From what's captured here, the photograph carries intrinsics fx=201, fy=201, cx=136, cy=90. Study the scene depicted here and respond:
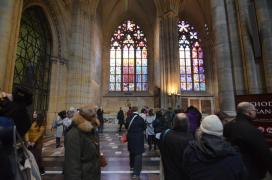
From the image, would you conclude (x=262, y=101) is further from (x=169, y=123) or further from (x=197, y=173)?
(x=197, y=173)

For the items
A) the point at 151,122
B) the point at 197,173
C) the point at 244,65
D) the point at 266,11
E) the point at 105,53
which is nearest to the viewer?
the point at 197,173

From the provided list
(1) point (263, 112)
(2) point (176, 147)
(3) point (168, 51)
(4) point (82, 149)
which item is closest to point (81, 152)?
(4) point (82, 149)

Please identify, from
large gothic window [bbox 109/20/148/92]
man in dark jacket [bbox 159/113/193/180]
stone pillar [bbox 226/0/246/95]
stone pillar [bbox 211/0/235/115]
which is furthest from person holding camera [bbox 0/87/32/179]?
large gothic window [bbox 109/20/148/92]

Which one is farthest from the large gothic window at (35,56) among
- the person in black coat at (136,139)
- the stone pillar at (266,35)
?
the stone pillar at (266,35)

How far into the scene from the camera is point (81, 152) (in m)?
2.02

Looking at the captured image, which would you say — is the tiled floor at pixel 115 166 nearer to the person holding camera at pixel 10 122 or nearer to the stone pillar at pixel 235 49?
the person holding camera at pixel 10 122

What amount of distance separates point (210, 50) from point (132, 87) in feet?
28.7

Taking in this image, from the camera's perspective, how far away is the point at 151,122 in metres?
6.92

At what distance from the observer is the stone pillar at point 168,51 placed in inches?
606

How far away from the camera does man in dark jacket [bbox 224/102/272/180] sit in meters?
1.83

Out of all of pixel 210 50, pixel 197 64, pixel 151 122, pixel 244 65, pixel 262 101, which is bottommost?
pixel 151 122

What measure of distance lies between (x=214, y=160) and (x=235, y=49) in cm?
556

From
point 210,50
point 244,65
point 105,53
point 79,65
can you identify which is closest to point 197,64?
point 210,50

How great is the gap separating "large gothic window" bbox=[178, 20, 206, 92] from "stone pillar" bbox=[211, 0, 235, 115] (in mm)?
13530
